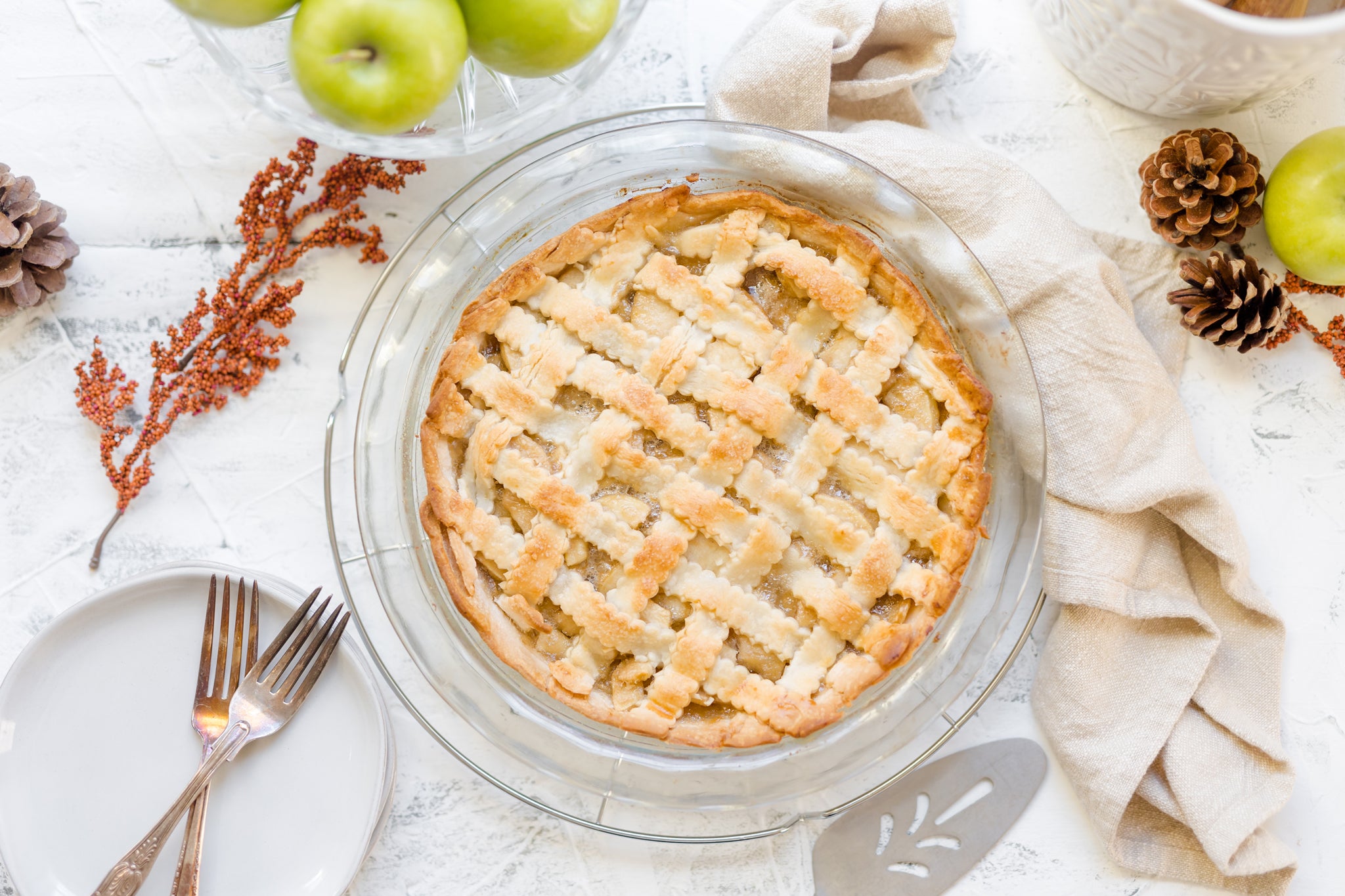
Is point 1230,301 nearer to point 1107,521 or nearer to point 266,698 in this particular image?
point 1107,521

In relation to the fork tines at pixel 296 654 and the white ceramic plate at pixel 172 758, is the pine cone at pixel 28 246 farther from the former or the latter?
the fork tines at pixel 296 654

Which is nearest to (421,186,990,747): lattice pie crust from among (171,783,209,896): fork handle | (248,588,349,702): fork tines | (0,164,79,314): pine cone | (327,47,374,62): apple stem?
(248,588,349,702): fork tines

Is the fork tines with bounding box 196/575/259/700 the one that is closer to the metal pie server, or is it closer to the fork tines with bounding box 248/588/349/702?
the fork tines with bounding box 248/588/349/702

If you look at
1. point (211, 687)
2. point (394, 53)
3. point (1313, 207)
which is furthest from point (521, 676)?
point (1313, 207)

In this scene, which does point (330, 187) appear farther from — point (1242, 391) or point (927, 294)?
point (1242, 391)

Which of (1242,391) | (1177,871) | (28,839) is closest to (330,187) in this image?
(28,839)

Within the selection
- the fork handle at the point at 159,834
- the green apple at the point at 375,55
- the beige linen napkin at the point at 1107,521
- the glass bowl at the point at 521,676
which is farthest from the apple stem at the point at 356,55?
the fork handle at the point at 159,834
